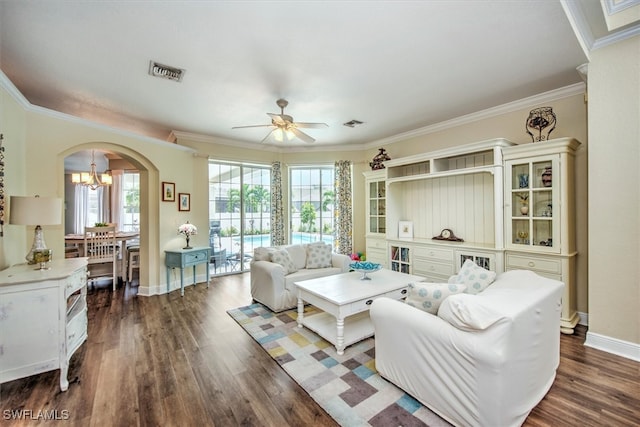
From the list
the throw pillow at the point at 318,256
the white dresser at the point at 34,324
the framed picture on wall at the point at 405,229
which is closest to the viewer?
the white dresser at the point at 34,324

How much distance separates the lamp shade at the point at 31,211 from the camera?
2.26 m

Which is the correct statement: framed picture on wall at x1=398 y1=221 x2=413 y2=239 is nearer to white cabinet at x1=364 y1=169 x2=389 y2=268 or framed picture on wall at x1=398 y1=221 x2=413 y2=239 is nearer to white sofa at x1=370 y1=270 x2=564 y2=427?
white cabinet at x1=364 y1=169 x2=389 y2=268

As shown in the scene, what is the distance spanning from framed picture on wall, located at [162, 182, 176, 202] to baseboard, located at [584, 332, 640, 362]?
18.8ft

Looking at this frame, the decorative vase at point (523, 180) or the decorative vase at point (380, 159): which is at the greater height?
the decorative vase at point (380, 159)

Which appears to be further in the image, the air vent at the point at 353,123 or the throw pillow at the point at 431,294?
the air vent at the point at 353,123

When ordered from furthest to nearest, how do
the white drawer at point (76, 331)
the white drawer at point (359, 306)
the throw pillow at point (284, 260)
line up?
the throw pillow at point (284, 260) → the white drawer at point (359, 306) → the white drawer at point (76, 331)

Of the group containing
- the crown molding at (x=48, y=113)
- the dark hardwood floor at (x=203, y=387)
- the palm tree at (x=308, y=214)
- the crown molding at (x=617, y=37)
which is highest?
the crown molding at (x=617, y=37)

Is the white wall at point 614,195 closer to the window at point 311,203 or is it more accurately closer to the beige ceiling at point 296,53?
the beige ceiling at point 296,53

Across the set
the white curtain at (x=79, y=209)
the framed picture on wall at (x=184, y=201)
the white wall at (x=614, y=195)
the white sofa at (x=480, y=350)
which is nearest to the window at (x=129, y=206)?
the white curtain at (x=79, y=209)

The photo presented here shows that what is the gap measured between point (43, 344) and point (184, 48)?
8.73 ft

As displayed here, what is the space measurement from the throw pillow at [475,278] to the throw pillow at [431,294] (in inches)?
9.5

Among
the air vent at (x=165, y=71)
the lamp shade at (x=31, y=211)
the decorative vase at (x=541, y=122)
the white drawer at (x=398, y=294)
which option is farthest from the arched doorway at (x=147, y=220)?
the decorative vase at (x=541, y=122)

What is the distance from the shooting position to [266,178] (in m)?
6.17

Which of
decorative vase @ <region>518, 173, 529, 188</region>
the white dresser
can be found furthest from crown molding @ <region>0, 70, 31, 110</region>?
decorative vase @ <region>518, 173, 529, 188</region>
